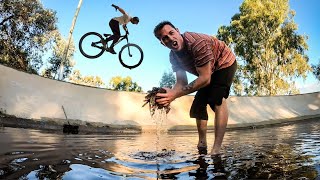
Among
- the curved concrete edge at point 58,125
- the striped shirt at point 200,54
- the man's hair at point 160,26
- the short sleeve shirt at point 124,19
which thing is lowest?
the curved concrete edge at point 58,125

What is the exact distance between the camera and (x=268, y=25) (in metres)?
32.3

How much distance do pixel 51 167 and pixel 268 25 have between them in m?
32.8

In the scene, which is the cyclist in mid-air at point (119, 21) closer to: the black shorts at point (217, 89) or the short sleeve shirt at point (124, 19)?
the short sleeve shirt at point (124, 19)

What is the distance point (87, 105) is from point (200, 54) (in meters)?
7.32

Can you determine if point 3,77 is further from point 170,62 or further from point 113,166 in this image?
point 113,166

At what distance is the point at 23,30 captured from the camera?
23203mm

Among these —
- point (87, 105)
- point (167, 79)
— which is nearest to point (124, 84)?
point (167, 79)

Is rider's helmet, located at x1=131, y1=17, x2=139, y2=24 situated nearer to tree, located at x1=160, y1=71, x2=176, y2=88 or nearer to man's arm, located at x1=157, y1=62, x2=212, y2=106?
man's arm, located at x1=157, y1=62, x2=212, y2=106

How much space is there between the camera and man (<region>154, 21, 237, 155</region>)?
322 centimetres

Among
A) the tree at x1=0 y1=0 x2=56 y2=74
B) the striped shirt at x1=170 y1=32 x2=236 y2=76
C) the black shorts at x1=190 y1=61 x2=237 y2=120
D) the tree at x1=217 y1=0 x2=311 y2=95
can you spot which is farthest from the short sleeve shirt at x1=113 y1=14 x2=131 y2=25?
the tree at x1=217 y1=0 x2=311 y2=95

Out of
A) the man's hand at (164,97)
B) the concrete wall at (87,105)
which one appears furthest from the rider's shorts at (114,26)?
the man's hand at (164,97)

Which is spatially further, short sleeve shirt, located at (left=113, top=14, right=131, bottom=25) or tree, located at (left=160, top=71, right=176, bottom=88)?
tree, located at (left=160, top=71, right=176, bottom=88)

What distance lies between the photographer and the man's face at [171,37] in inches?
130

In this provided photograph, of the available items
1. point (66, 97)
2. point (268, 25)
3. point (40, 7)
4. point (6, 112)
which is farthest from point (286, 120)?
point (268, 25)
